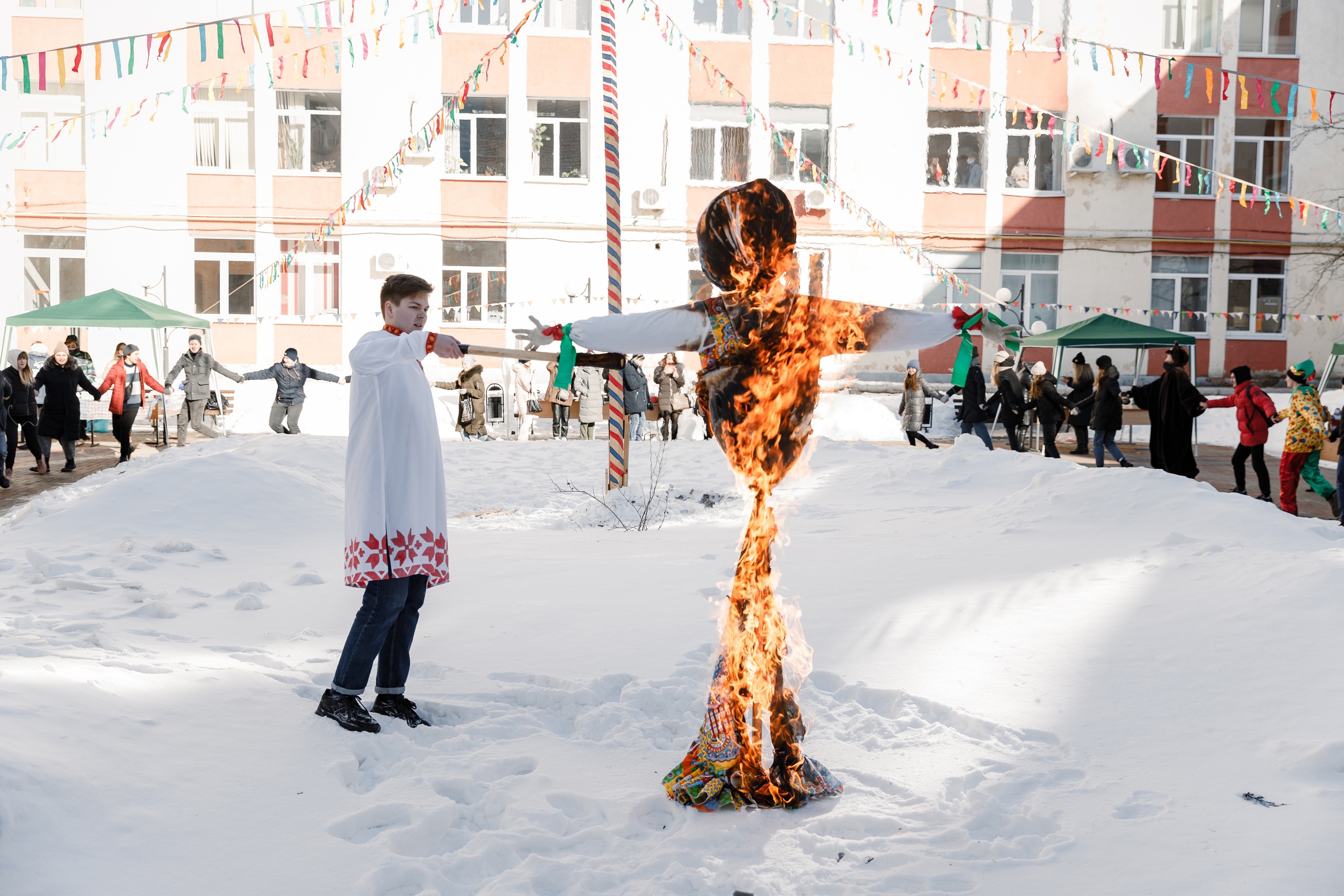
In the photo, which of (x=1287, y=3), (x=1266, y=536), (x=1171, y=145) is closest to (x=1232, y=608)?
(x=1266, y=536)

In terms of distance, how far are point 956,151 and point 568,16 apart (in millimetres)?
9927

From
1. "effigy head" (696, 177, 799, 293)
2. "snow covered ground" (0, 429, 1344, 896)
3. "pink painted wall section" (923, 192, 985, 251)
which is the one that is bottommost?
"snow covered ground" (0, 429, 1344, 896)

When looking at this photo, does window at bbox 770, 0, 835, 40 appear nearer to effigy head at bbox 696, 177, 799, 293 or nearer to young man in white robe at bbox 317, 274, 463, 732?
young man in white robe at bbox 317, 274, 463, 732

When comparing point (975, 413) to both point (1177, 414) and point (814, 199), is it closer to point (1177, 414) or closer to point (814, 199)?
point (1177, 414)

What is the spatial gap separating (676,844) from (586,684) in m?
1.53

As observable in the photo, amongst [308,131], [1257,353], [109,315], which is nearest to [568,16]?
[308,131]

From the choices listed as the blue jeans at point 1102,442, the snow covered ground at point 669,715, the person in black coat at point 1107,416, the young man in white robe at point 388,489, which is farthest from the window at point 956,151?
the young man in white robe at point 388,489

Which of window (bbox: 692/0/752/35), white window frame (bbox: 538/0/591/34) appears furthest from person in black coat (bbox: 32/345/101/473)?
window (bbox: 692/0/752/35)

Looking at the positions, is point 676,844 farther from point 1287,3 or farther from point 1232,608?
point 1287,3

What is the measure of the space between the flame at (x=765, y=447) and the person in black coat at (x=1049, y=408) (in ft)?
46.8

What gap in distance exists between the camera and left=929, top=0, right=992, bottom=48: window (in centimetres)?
2534

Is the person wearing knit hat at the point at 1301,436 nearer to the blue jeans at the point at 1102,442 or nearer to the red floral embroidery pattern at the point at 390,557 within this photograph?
the blue jeans at the point at 1102,442

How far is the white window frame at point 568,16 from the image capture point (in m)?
25.1

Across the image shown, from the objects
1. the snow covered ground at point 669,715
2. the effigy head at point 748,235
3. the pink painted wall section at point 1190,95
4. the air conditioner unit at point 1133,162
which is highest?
the pink painted wall section at point 1190,95
